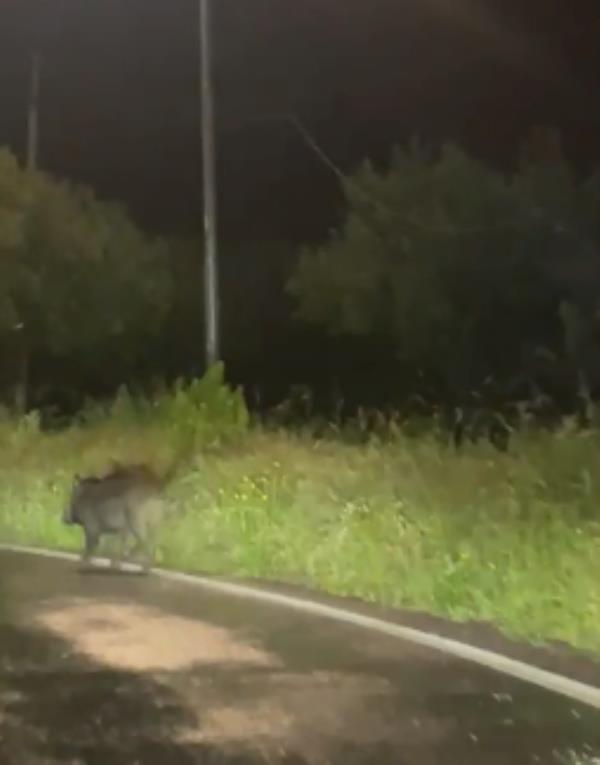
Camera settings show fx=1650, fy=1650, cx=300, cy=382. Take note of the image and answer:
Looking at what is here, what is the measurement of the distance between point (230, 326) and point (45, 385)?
22.3 ft

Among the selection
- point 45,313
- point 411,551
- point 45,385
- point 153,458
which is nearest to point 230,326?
point 45,385

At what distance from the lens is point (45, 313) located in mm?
39625

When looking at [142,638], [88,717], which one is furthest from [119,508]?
[88,717]

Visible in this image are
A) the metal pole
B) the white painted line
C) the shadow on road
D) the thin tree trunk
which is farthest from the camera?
the thin tree trunk

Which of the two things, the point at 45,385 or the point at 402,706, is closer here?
the point at 402,706

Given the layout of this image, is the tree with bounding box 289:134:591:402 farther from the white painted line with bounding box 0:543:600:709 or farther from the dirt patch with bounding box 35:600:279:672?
the dirt patch with bounding box 35:600:279:672

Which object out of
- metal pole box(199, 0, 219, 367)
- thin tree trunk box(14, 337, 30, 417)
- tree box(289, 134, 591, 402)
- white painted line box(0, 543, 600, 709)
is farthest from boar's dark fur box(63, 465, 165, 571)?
tree box(289, 134, 591, 402)

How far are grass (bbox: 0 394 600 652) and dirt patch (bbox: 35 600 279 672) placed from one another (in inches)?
81.9

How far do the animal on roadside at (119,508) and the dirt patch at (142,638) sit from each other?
9.43 feet

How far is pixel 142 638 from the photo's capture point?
11.8 m

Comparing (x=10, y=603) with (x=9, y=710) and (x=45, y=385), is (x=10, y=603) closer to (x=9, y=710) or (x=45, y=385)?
(x=9, y=710)

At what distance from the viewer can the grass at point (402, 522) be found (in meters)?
12.5

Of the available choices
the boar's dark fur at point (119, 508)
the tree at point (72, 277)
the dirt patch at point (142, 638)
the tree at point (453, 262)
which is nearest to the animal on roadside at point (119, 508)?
the boar's dark fur at point (119, 508)

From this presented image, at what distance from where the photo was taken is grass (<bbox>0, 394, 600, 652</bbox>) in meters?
12.5
